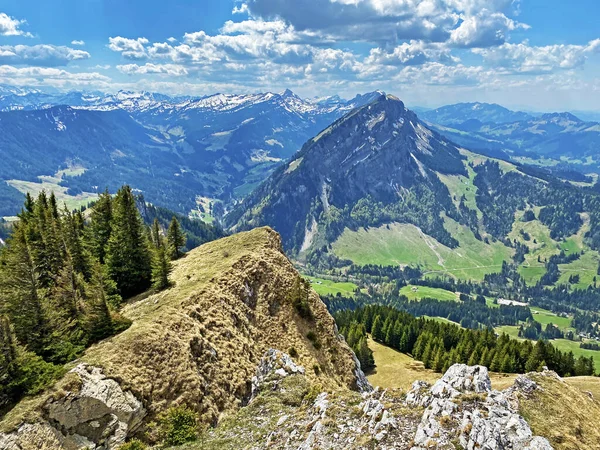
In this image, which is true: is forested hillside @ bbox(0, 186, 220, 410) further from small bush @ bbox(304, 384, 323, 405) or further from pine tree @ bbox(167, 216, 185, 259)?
small bush @ bbox(304, 384, 323, 405)

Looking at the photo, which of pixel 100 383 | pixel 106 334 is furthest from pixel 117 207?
pixel 100 383

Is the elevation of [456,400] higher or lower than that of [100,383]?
higher

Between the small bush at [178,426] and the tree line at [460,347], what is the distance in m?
87.5

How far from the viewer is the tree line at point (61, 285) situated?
38406mm

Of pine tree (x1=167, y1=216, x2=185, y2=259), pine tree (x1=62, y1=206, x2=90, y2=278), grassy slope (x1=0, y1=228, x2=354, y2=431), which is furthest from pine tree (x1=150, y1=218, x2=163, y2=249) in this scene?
pine tree (x1=62, y1=206, x2=90, y2=278)

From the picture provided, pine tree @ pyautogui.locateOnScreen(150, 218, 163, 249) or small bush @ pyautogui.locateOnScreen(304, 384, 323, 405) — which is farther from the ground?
pine tree @ pyautogui.locateOnScreen(150, 218, 163, 249)

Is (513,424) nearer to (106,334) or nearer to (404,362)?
(106,334)

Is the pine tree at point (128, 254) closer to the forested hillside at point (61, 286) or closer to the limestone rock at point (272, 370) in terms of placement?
the forested hillside at point (61, 286)

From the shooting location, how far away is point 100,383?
38969 millimetres

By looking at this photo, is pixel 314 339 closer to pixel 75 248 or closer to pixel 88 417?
pixel 88 417

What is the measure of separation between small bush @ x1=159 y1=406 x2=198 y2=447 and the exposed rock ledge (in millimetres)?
2724

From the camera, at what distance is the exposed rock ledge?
35188mm

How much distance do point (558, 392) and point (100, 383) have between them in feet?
142

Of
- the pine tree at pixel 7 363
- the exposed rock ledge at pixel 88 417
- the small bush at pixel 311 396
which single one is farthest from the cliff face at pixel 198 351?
the small bush at pixel 311 396
